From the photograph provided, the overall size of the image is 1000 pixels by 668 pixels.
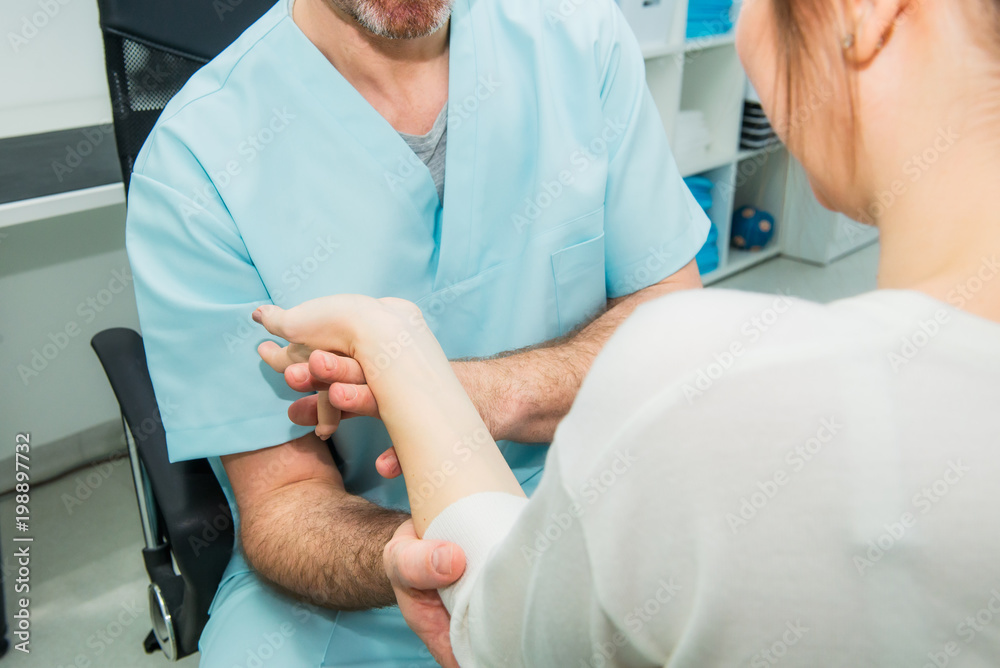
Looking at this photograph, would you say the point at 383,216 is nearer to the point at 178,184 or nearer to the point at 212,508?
the point at 178,184

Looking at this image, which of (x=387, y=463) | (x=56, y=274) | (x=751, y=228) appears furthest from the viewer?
(x=751, y=228)

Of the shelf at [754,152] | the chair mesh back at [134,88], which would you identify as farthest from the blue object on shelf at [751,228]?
the chair mesh back at [134,88]

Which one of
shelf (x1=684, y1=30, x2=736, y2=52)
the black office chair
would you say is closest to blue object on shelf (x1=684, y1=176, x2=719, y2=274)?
shelf (x1=684, y1=30, x2=736, y2=52)

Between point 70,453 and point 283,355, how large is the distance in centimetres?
134

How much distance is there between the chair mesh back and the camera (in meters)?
0.89

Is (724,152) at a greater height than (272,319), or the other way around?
(272,319)

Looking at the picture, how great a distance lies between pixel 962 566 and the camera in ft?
1.11

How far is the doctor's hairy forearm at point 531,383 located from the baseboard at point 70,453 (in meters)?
1.29

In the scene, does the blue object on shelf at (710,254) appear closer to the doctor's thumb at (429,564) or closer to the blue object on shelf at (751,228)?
the blue object on shelf at (751,228)

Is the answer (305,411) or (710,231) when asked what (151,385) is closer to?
(305,411)

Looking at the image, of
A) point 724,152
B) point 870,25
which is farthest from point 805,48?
point 724,152

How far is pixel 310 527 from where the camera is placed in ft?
2.54

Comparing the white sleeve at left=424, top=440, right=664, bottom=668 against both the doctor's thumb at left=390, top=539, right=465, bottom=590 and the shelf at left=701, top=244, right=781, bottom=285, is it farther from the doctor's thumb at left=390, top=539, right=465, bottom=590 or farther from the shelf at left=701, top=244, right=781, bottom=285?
the shelf at left=701, top=244, right=781, bottom=285

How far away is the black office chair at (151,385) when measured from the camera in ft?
2.44
